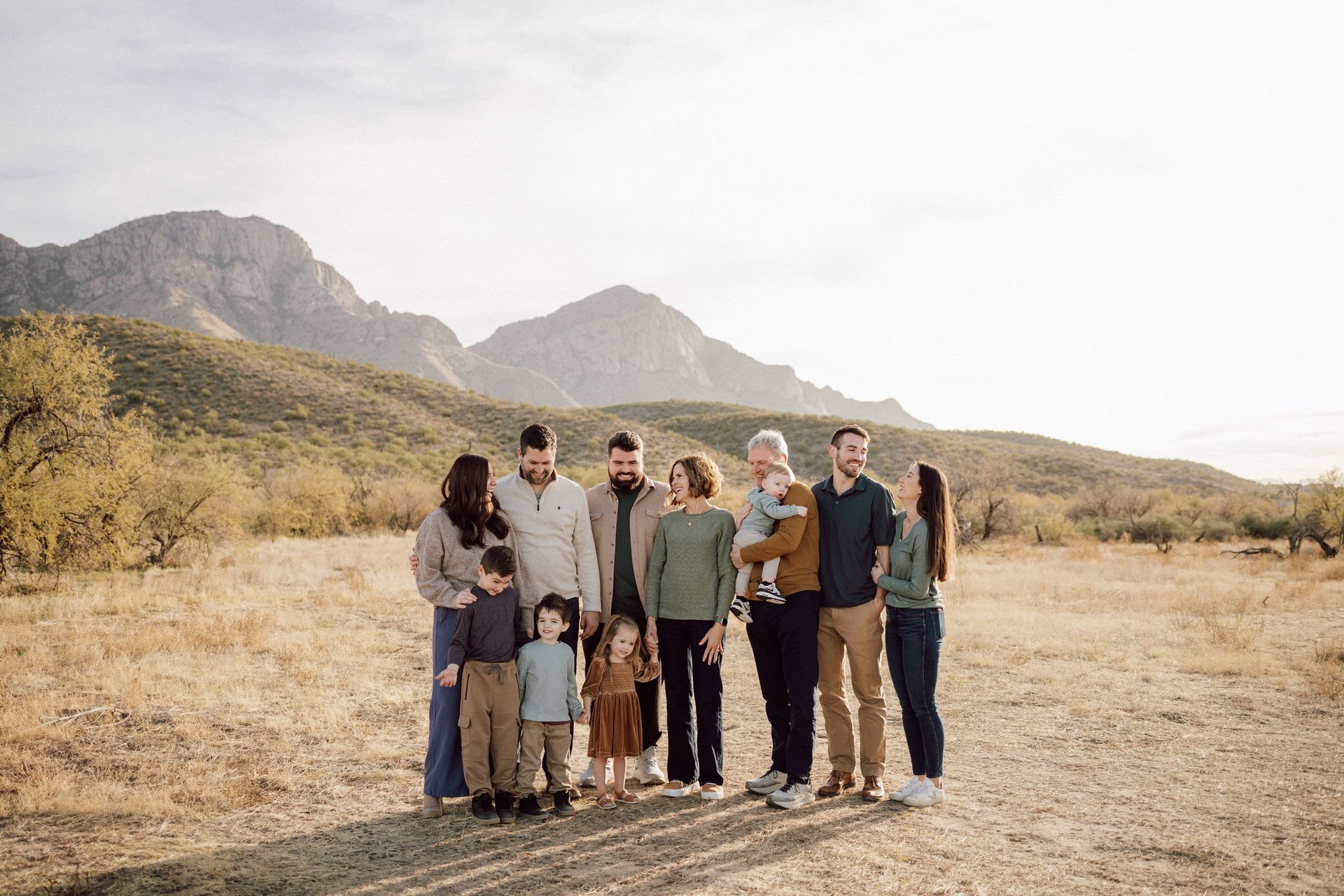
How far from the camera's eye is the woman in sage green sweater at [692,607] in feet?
17.3

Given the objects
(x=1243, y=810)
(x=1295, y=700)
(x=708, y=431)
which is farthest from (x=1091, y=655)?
(x=708, y=431)

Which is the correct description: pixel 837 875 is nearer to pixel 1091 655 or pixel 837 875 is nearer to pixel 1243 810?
pixel 1243 810

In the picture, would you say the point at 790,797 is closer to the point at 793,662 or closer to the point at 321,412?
the point at 793,662

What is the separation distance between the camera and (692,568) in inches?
207

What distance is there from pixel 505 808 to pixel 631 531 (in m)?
1.86

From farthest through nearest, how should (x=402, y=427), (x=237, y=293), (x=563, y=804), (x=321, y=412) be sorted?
(x=237, y=293), (x=321, y=412), (x=402, y=427), (x=563, y=804)

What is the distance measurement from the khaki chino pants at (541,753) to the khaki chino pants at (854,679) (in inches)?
66.7

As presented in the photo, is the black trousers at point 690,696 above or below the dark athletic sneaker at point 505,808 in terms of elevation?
above

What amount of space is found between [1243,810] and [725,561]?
389cm

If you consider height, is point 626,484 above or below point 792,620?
above

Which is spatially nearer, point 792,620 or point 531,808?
point 531,808

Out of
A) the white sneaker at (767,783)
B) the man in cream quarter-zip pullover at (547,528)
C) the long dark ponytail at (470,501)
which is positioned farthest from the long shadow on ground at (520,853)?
the long dark ponytail at (470,501)

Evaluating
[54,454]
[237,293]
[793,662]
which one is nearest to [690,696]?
[793,662]

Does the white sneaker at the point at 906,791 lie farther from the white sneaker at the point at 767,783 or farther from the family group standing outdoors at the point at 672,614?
the white sneaker at the point at 767,783
